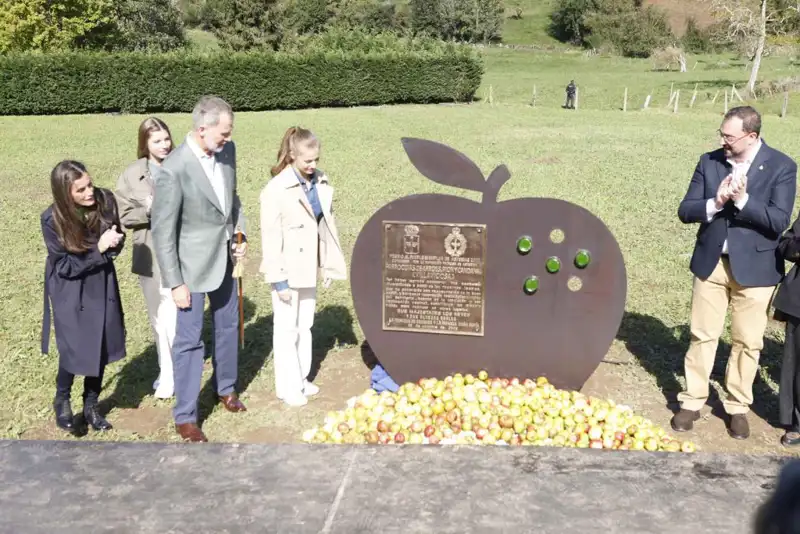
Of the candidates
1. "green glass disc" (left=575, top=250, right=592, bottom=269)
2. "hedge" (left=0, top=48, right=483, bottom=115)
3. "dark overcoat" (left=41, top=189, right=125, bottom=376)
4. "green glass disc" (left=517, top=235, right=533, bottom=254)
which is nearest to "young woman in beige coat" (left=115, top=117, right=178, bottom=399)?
"dark overcoat" (left=41, top=189, right=125, bottom=376)

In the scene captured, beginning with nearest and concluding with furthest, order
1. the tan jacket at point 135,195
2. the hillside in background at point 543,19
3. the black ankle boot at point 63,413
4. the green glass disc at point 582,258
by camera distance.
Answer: the black ankle boot at point 63,413
the green glass disc at point 582,258
the tan jacket at point 135,195
the hillside in background at point 543,19

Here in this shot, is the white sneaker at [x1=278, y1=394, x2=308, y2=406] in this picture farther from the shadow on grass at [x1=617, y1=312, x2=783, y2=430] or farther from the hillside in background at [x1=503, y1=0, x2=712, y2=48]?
the hillside in background at [x1=503, y1=0, x2=712, y2=48]

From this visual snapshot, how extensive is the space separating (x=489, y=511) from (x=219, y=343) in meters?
4.03

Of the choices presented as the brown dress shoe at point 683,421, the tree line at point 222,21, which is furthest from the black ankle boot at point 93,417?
the tree line at point 222,21

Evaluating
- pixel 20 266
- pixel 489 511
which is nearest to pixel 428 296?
pixel 489 511

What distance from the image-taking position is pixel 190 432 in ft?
15.9

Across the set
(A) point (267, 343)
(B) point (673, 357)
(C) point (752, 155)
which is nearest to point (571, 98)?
(B) point (673, 357)

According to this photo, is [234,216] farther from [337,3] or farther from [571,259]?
[337,3]

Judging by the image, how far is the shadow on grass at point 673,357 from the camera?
562 centimetres

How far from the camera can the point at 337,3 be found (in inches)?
2872

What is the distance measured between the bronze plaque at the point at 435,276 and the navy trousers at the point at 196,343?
112 centimetres

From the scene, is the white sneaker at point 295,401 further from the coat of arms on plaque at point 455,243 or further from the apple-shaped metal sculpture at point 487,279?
the coat of arms on plaque at point 455,243

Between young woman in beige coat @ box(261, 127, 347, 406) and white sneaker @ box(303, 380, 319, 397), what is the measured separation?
0.37ft

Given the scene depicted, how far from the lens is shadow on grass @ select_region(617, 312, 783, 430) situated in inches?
221
